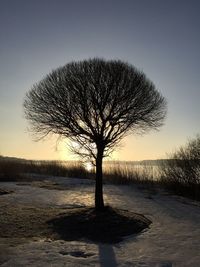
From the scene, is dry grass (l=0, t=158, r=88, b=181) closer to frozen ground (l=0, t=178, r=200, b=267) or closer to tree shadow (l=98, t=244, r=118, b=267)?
frozen ground (l=0, t=178, r=200, b=267)

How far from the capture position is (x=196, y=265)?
7.76 metres

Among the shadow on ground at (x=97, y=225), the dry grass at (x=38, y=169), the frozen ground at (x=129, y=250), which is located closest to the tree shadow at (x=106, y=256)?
the frozen ground at (x=129, y=250)

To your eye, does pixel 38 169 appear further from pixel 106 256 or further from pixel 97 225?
pixel 106 256

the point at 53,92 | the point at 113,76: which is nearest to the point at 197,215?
the point at 113,76

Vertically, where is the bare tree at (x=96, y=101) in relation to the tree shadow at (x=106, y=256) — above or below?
above

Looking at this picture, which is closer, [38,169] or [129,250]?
[129,250]

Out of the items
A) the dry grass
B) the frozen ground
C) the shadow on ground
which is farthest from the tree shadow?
the dry grass

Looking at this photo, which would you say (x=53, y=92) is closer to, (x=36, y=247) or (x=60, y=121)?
(x=60, y=121)

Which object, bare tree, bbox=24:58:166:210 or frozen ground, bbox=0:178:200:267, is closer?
frozen ground, bbox=0:178:200:267

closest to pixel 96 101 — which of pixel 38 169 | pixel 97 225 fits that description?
pixel 97 225

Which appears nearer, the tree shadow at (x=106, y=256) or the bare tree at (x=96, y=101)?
the tree shadow at (x=106, y=256)

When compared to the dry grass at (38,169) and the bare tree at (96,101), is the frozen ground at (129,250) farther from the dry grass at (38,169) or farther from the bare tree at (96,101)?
the dry grass at (38,169)

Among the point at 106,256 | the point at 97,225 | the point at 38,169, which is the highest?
the point at 38,169

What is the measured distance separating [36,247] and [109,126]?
557 centimetres
